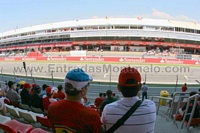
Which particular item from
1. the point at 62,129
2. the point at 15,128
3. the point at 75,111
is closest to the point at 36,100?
the point at 15,128

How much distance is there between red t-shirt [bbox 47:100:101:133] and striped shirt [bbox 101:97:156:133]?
111mm

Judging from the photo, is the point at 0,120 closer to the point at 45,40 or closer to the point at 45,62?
the point at 45,62

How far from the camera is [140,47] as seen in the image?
2073 inches

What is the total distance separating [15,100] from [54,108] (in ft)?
15.8

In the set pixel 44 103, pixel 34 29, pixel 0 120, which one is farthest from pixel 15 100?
pixel 34 29

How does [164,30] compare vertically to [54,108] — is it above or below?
above

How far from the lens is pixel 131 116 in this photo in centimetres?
184

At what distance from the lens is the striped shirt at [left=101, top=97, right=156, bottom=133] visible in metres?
1.84

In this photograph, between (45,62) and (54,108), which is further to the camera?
(45,62)

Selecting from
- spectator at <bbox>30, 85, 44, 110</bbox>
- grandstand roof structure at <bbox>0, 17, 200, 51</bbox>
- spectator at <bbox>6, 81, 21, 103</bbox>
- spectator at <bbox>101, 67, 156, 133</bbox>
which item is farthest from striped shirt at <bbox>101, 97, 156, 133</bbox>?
grandstand roof structure at <bbox>0, 17, 200, 51</bbox>

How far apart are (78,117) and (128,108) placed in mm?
399

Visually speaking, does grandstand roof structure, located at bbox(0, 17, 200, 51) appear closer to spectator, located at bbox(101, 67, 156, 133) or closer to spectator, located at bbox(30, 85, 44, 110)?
spectator, located at bbox(30, 85, 44, 110)

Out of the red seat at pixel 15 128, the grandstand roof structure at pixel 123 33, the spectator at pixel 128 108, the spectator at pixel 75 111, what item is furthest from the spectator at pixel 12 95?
the grandstand roof structure at pixel 123 33

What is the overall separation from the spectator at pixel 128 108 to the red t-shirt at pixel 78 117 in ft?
0.40
